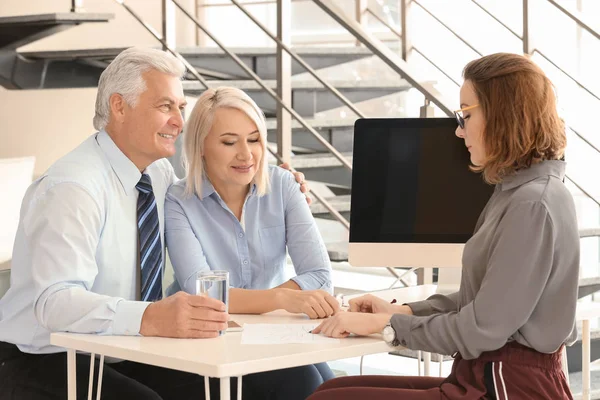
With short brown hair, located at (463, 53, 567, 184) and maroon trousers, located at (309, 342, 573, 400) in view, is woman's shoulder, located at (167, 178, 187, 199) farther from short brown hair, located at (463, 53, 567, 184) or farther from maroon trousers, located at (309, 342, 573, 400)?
short brown hair, located at (463, 53, 567, 184)

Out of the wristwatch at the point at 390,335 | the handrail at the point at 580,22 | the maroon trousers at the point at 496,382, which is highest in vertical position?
the handrail at the point at 580,22

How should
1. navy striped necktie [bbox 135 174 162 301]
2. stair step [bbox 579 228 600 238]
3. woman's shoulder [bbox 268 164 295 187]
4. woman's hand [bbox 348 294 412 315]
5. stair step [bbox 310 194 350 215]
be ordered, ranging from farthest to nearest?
stair step [bbox 310 194 350 215] → stair step [bbox 579 228 600 238] → woman's shoulder [bbox 268 164 295 187] → navy striped necktie [bbox 135 174 162 301] → woman's hand [bbox 348 294 412 315]

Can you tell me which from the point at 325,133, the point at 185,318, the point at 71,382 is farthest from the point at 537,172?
the point at 325,133

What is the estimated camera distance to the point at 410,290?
2.41 metres

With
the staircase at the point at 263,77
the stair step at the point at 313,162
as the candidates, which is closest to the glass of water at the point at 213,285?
the staircase at the point at 263,77

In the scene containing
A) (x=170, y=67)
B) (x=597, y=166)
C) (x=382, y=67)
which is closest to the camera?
(x=170, y=67)

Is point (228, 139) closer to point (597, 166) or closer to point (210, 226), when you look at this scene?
point (210, 226)

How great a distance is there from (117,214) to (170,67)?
37 cm

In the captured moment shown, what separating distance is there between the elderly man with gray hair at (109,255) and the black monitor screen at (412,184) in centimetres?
46

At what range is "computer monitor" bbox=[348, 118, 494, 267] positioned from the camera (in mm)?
2262

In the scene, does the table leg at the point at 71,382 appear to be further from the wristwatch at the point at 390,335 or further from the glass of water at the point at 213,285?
the wristwatch at the point at 390,335

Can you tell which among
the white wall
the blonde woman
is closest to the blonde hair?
the blonde woman

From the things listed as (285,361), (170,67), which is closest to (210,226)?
(170,67)

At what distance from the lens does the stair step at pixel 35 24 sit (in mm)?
3561
